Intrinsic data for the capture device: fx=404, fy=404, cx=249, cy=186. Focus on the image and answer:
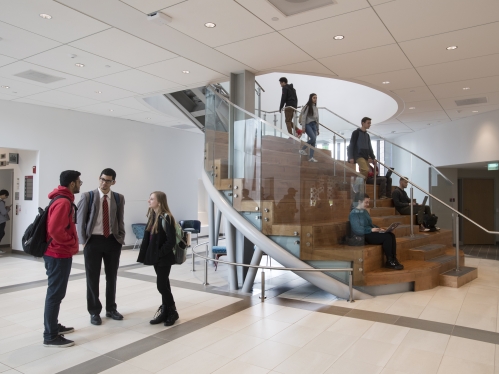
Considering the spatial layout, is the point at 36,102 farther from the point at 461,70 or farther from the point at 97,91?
the point at 461,70

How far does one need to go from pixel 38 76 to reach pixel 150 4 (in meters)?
4.08

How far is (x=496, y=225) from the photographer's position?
14.4 m

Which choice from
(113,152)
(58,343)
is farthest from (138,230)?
(58,343)

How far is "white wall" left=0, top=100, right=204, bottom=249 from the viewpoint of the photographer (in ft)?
33.8

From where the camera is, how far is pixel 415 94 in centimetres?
913

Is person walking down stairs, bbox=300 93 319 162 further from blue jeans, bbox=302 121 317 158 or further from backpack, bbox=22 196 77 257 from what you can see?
backpack, bbox=22 196 77 257

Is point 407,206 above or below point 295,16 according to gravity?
below

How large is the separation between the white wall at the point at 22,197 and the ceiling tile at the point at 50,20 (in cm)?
573

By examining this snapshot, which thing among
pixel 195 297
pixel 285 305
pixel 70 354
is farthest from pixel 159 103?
pixel 70 354

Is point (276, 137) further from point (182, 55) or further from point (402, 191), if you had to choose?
point (402, 191)

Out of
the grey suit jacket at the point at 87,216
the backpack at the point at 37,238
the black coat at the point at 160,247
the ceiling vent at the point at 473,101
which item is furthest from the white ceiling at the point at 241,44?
the black coat at the point at 160,247

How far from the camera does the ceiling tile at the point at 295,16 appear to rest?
4855 mm

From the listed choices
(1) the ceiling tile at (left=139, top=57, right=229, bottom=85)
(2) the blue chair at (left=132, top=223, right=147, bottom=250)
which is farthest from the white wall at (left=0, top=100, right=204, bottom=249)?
(1) the ceiling tile at (left=139, top=57, right=229, bottom=85)

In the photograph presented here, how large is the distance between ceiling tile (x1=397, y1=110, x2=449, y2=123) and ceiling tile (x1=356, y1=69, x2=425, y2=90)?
2912mm
